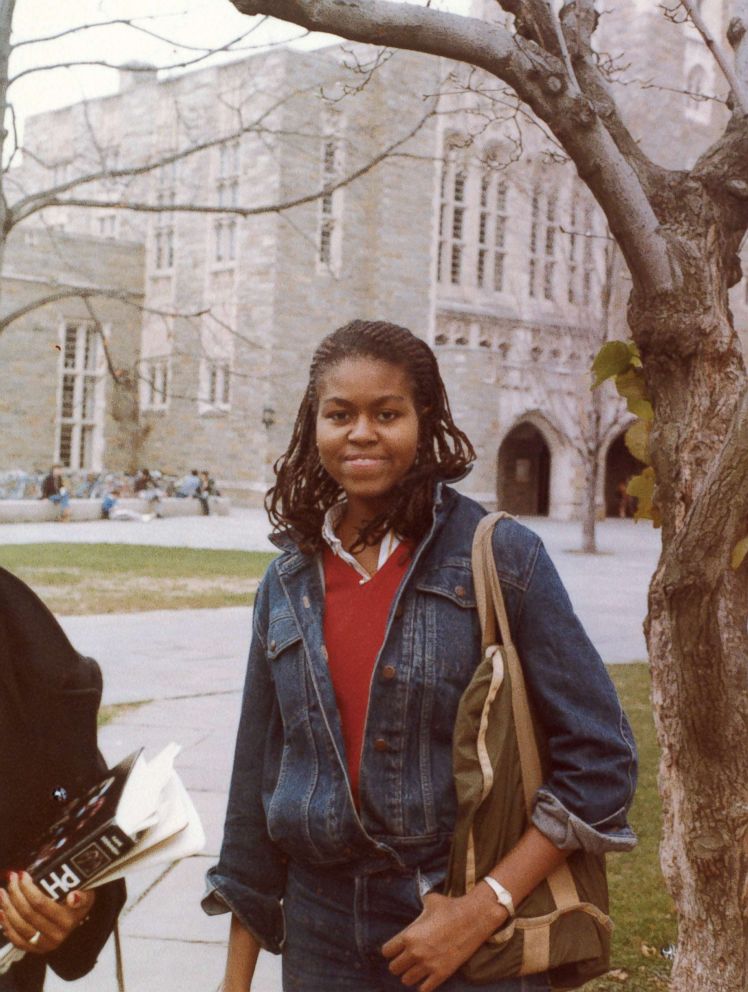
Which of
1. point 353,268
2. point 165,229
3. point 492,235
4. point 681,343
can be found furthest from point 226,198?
point 681,343

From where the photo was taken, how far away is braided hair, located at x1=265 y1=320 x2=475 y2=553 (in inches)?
66.7

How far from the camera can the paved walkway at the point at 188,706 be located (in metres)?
3.45

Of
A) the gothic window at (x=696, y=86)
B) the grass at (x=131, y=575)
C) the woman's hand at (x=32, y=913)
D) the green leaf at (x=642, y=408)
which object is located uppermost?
the gothic window at (x=696, y=86)

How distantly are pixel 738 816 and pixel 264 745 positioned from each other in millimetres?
1278

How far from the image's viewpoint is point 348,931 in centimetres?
161

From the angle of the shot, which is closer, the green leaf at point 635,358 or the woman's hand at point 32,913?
the woman's hand at point 32,913

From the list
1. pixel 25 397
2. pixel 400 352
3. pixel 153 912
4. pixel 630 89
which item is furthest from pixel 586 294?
pixel 400 352

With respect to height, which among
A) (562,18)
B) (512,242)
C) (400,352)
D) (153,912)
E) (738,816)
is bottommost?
(153,912)

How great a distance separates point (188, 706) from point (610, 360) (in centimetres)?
465

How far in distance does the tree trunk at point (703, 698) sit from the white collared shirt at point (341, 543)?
3.05ft

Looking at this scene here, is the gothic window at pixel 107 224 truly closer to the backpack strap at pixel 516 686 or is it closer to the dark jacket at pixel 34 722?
the dark jacket at pixel 34 722

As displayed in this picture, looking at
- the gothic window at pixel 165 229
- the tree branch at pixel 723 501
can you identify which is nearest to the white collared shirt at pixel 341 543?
the tree branch at pixel 723 501

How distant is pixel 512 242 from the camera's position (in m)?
31.7

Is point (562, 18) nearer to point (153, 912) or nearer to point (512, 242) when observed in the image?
point (153, 912)
